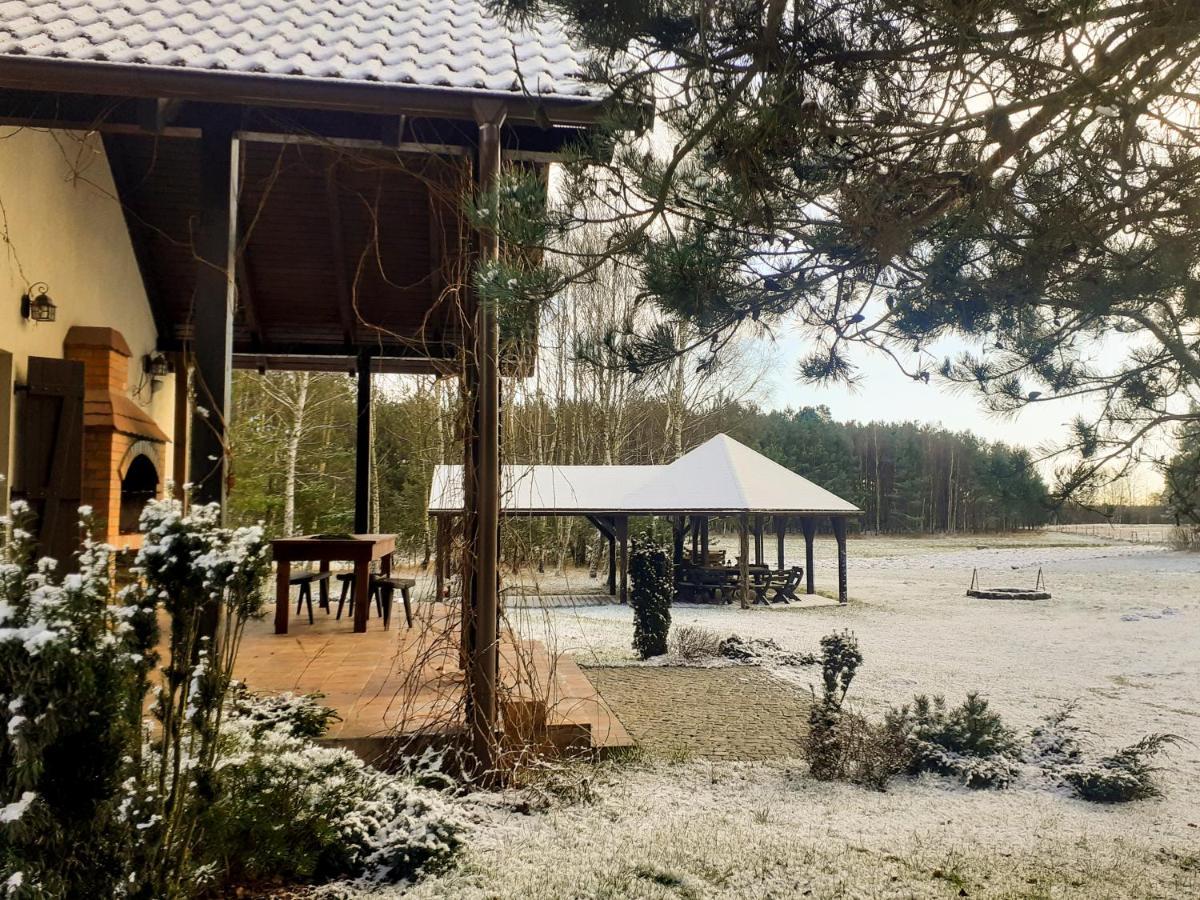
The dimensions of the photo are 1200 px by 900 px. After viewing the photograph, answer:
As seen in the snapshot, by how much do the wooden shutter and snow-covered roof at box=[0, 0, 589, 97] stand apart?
7.48 ft

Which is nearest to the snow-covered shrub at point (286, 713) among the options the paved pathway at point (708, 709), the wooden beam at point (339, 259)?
the paved pathway at point (708, 709)

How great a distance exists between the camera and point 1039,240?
3783 mm

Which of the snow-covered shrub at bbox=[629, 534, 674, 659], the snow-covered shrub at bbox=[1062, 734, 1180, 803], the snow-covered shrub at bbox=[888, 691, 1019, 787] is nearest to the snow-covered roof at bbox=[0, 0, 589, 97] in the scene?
the snow-covered shrub at bbox=[888, 691, 1019, 787]

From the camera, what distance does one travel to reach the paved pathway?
611 centimetres

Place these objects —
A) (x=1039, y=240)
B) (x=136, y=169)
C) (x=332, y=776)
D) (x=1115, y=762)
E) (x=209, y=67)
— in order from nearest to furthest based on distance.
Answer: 1. (x=332, y=776)
2. (x=1039, y=240)
3. (x=209, y=67)
4. (x=1115, y=762)
5. (x=136, y=169)

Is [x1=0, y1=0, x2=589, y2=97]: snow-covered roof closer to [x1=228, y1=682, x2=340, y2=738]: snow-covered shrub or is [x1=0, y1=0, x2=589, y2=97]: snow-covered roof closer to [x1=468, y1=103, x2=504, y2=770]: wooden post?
[x1=468, y1=103, x2=504, y2=770]: wooden post

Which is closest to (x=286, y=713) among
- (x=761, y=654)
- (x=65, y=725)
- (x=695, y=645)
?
(x=65, y=725)

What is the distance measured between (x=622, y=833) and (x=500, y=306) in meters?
2.34

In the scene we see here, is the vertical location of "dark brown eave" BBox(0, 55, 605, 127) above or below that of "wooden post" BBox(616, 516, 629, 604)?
above

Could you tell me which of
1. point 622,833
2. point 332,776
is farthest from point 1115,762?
point 332,776

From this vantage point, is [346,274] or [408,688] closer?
[408,688]

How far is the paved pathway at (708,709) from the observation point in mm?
6114

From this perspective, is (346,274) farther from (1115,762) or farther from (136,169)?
(1115,762)

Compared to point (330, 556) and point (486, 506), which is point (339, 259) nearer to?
point (330, 556)
